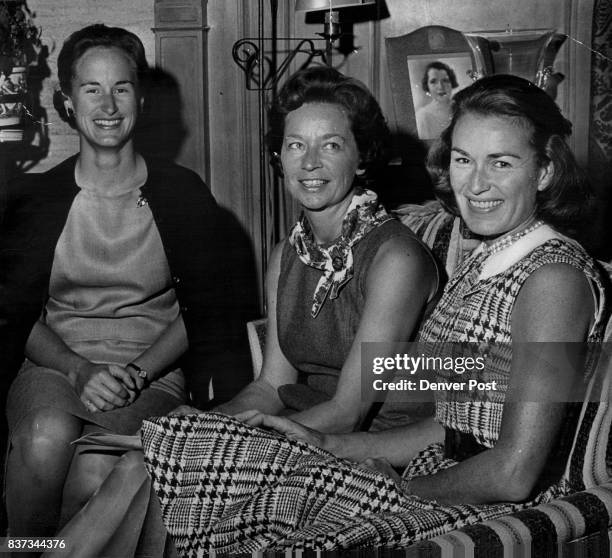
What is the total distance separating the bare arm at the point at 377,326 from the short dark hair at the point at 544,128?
0.85 ft

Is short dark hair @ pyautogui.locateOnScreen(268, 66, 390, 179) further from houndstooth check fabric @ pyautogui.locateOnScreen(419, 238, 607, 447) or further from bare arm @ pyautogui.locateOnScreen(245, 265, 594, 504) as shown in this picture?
bare arm @ pyautogui.locateOnScreen(245, 265, 594, 504)

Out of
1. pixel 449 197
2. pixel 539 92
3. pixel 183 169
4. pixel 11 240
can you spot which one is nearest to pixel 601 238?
pixel 449 197

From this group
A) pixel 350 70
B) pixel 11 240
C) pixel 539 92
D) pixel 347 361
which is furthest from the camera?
pixel 350 70

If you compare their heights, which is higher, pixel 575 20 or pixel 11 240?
pixel 575 20

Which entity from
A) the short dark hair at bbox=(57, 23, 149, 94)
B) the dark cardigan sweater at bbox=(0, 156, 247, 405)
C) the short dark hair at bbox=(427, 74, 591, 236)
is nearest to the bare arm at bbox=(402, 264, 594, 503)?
the short dark hair at bbox=(427, 74, 591, 236)

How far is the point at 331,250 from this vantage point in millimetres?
1400

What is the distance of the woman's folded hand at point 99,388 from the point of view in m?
1.43

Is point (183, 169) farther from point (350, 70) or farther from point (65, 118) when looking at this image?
point (350, 70)

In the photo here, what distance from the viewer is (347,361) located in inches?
50.4

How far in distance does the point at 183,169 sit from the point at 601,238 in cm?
82

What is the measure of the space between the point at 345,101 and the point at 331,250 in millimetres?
266

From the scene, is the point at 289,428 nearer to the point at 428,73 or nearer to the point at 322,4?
the point at 428,73

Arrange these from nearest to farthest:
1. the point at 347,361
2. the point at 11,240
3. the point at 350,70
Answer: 1. the point at 347,361
2. the point at 11,240
3. the point at 350,70

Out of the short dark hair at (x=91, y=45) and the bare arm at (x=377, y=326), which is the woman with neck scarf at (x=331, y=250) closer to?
the bare arm at (x=377, y=326)
